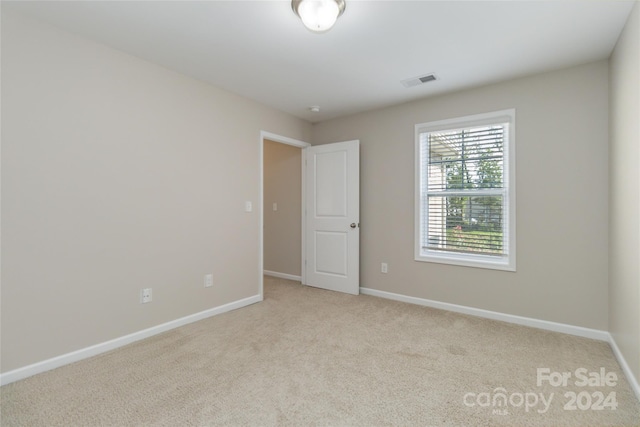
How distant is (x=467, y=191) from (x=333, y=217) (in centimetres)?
170

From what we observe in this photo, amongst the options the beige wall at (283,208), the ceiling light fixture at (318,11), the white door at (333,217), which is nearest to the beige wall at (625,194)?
the ceiling light fixture at (318,11)

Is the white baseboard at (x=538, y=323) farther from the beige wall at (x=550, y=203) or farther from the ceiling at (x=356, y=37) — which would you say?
the ceiling at (x=356, y=37)

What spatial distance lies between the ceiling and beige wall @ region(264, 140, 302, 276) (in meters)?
1.75

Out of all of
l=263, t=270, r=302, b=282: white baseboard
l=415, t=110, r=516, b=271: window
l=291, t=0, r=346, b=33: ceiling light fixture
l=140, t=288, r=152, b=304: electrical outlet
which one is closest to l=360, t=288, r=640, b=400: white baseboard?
l=415, t=110, r=516, b=271: window

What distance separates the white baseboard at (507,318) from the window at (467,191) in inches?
18.8

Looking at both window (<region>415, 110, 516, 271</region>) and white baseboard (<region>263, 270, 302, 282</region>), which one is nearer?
window (<region>415, 110, 516, 271</region>)

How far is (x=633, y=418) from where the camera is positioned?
1.65 m

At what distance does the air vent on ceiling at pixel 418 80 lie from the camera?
2981 mm

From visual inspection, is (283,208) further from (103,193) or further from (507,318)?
(507,318)

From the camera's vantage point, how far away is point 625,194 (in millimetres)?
2098

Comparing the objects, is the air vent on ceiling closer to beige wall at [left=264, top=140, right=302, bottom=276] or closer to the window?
the window

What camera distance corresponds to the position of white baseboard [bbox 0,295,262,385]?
201 centimetres

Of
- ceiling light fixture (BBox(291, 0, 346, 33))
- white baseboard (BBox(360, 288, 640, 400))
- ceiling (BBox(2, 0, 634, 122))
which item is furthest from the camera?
white baseboard (BBox(360, 288, 640, 400))

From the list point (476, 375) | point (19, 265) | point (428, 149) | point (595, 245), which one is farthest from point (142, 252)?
point (595, 245)
